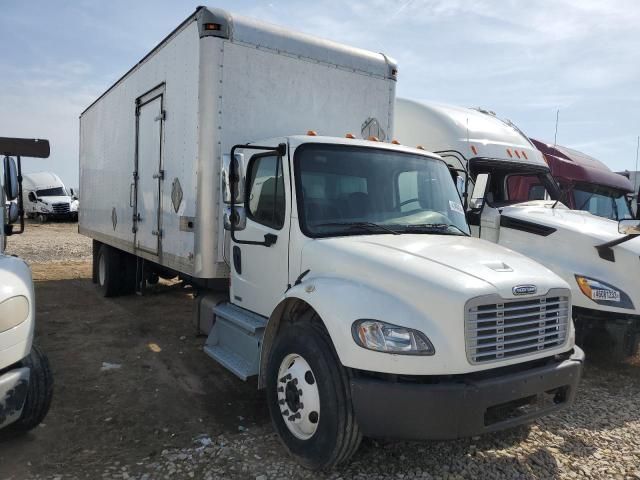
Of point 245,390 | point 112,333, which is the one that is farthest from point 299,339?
point 112,333

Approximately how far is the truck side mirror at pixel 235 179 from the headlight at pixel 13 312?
67.1 inches

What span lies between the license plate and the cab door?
10.7 ft

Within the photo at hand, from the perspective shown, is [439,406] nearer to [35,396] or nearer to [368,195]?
[368,195]

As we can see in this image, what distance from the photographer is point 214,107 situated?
491 cm

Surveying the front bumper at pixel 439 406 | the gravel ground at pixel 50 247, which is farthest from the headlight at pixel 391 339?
the gravel ground at pixel 50 247

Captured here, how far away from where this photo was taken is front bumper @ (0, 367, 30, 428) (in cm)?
321

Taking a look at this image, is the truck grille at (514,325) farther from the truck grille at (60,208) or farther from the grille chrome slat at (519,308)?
the truck grille at (60,208)

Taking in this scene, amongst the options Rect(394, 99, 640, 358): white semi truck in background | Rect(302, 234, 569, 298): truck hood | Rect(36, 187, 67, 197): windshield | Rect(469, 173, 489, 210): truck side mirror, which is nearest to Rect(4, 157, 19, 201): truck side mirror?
Rect(302, 234, 569, 298): truck hood

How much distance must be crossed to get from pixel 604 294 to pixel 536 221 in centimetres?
114

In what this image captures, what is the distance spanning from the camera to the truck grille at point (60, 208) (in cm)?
2855

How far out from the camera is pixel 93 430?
4.02 metres

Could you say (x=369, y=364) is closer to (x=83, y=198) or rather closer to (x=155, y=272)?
(x=155, y=272)

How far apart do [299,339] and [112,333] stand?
4.36m

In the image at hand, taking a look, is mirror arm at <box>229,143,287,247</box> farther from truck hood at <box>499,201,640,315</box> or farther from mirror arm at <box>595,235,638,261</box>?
mirror arm at <box>595,235,638,261</box>
